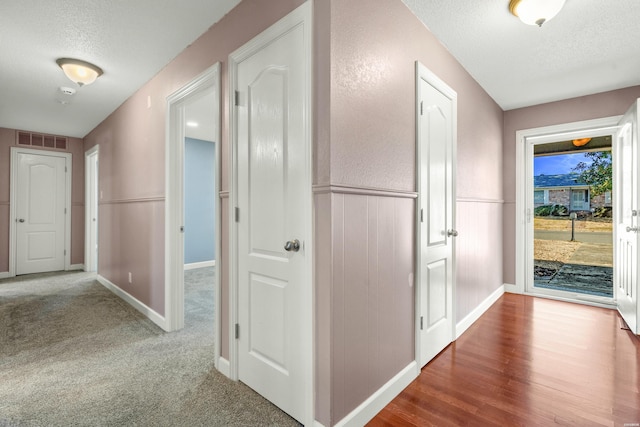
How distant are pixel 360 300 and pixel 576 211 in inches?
160

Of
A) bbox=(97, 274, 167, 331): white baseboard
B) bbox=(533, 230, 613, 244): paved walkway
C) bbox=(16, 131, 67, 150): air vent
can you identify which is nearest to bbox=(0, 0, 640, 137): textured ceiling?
bbox=(533, 230, 613, 244): paved walkway

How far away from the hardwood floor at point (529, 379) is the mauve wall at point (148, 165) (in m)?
1.35

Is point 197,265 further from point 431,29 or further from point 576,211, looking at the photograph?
point 576,211

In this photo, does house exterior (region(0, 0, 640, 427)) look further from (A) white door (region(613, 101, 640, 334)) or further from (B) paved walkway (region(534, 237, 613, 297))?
(B) paved walkway (region(534, 237, 613, 297))

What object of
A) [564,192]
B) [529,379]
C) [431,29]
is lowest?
[529,379]

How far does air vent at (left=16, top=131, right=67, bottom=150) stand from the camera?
201 inches

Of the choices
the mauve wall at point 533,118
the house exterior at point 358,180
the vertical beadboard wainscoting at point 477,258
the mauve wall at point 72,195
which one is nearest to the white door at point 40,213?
the mauve wall at point 72,195

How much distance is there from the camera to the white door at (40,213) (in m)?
5.16

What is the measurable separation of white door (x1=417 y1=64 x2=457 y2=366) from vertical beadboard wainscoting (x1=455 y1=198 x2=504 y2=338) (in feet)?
0.92

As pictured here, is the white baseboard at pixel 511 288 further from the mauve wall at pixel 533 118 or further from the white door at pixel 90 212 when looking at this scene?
the white door at pixel 90 212

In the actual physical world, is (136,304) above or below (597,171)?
below

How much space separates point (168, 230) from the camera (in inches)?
107

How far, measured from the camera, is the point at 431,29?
2246mm

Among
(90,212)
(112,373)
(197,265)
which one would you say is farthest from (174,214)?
(90,212)
